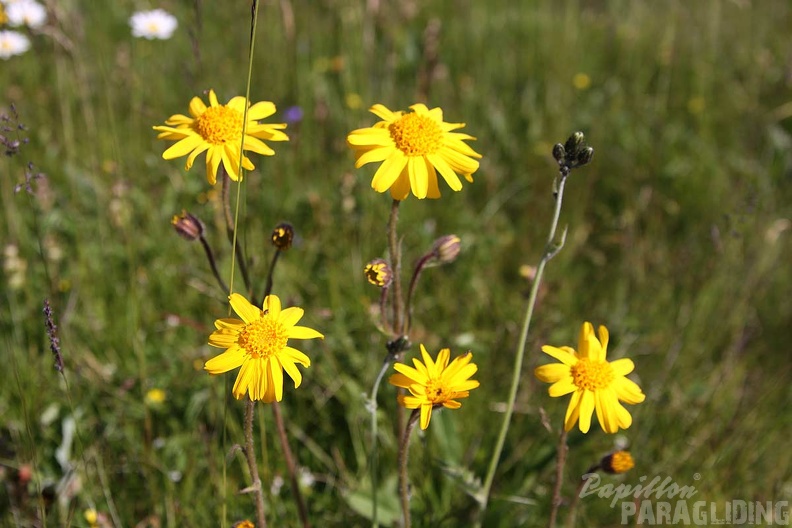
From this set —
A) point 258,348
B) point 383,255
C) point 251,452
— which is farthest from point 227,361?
point 383,255

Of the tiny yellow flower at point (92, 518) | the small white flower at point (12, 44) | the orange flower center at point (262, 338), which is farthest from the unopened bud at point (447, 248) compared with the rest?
the small white flower at point (12, 44)

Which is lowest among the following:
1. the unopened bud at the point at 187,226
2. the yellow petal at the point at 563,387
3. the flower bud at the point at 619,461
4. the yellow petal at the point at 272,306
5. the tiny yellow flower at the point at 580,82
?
the flower bud at the point at 619,461

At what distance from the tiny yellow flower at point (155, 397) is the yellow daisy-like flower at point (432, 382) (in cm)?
111

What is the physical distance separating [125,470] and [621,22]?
4.09m

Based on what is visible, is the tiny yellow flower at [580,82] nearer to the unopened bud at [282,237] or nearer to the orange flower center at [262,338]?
the unopened bud at [282,237]

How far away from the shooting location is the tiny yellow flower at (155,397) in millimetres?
2076

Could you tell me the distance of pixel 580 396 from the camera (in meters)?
1.35

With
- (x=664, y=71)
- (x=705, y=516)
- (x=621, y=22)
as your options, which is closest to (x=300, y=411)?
(x=705, y=516)

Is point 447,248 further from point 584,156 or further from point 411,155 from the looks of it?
point 584,156

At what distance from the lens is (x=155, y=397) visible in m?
2.09

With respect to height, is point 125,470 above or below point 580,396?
below

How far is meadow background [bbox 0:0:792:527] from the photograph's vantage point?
1.94 m

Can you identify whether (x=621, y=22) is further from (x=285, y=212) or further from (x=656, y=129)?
(x=285, y=212)

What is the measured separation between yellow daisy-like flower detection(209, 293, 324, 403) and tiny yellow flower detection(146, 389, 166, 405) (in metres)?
1.00
